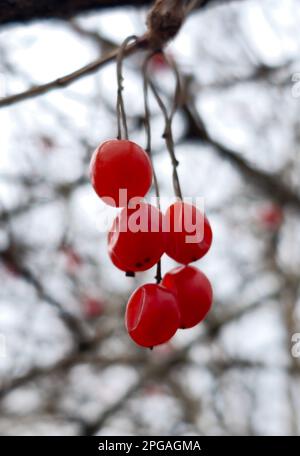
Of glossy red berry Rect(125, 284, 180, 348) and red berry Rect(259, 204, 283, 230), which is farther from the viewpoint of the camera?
red berry Rect(259, 204, 283, 230)

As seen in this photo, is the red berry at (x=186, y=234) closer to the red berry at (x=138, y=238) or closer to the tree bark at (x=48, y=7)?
the red berry at (x=138, y=238)

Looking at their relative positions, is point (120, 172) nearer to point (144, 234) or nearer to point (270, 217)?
point (144, 234)

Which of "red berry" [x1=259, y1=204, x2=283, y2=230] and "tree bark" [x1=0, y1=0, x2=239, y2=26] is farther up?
"red berry" [x1=259, y1=204, x2=283, y2=230]

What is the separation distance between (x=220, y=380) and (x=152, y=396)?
1.03 metres

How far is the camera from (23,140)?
3.16m

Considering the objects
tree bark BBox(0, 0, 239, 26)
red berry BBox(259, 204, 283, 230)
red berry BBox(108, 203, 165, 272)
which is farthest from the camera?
red berry BBox(259, 204, 283, 230)

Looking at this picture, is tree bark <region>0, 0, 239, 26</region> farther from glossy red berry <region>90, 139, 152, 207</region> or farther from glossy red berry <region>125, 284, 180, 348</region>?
glossy red berry <region>125, 284, 180, 348</region>

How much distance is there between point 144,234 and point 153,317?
12 cm

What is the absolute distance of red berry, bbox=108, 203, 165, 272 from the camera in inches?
29.5

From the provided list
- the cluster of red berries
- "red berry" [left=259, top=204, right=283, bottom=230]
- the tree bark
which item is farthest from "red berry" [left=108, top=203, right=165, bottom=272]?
"red berry" [left=259, top=204, right=283, bottom=230]

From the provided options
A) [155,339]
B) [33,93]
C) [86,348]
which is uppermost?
[86,348]
